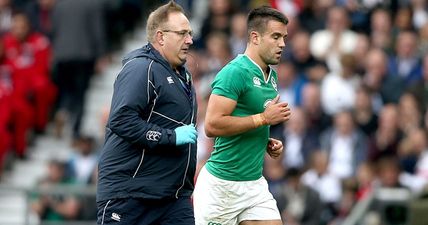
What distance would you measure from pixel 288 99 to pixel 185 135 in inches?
312

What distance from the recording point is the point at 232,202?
412 inches

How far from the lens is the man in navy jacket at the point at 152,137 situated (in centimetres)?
974

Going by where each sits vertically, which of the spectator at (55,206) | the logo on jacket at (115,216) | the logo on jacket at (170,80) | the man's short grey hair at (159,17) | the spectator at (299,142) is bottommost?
the spectator at (55,206)

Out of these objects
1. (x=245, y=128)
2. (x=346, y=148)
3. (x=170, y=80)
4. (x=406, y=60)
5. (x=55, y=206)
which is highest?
(x=406, y=60)

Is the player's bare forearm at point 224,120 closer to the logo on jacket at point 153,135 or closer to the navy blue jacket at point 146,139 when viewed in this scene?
the navy blue jacket at point 146,139

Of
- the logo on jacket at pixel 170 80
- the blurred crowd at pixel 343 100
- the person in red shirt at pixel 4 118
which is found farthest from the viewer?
the person in red shirt at pixel 4 118

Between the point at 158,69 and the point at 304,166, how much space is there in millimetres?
7144

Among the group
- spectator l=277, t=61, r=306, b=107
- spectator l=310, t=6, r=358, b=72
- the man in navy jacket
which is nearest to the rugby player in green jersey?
the man in navy jacket

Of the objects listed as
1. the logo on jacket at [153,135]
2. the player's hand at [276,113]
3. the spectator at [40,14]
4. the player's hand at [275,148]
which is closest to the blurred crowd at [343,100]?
the spectator at [40,14]

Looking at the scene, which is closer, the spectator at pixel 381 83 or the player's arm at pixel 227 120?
the player's arm at pixel 227 120

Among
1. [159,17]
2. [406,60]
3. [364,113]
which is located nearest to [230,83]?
[159,17]

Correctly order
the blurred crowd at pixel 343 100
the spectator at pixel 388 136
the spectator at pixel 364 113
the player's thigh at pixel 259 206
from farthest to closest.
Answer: the spectator at pixel 364 113
the spectator at pixel 388 136
the blurred crowd at pixel 343 100
the player's thigh at pixel 259 206

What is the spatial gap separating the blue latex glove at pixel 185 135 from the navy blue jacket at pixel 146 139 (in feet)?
0.14

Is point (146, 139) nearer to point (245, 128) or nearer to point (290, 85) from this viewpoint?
point (245, 128)
